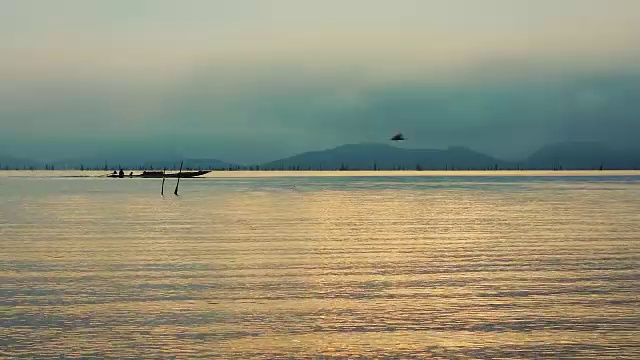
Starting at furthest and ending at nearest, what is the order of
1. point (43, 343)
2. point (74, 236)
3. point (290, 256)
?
1. point (74, 236)
2. point (290, 256)
3. point (43, 343)

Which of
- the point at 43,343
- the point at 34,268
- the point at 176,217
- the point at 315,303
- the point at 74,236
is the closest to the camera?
the point at 43,343

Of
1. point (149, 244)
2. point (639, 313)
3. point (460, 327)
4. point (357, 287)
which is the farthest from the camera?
point (149, 244)

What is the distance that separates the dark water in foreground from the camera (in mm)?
19406

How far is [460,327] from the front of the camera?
69.5 ft

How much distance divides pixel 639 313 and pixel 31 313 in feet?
56.6

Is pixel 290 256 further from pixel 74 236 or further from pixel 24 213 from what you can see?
pixel 24 213

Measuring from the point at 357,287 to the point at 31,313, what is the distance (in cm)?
1066

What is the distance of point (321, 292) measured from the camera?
26984 mm

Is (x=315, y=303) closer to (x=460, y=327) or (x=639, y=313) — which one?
(x=460, y=327)

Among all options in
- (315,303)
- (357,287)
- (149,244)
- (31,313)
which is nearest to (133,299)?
(31,313)

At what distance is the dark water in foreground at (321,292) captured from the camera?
19.4 metres

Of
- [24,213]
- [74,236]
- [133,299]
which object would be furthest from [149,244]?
[24,213]

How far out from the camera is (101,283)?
95.8 feet

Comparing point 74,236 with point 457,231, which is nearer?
point 74,236
